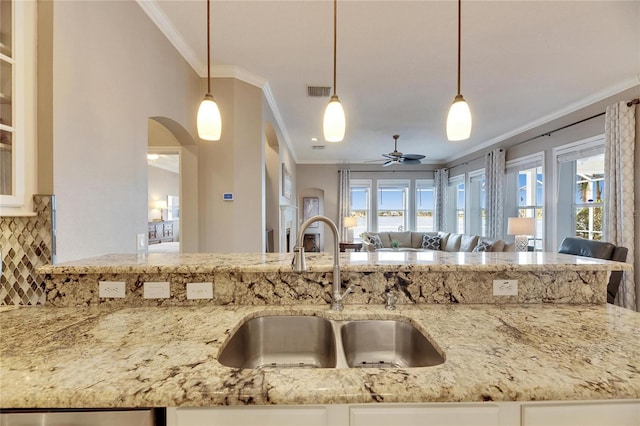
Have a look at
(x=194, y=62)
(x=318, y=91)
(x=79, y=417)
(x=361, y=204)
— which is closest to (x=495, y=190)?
(x=361, y=204)

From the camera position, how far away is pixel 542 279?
4.18ft

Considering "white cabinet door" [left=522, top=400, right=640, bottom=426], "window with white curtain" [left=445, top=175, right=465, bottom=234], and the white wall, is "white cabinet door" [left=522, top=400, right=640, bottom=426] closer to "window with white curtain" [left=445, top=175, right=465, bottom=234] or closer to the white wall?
the white wall

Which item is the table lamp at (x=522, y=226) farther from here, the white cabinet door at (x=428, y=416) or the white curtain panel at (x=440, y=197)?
the white cabinet door at (x=428, y=416)

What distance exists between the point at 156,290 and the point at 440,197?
301 inches

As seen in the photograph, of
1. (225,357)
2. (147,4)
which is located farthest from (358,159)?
(225,357)

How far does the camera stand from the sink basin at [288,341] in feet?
3.84

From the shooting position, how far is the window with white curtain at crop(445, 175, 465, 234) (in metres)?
7.29

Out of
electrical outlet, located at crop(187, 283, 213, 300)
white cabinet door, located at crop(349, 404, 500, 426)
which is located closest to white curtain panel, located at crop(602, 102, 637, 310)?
white cabinet door, located at crop(349, 404, 500, 426)

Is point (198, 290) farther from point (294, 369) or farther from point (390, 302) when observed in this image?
point (390, 302)

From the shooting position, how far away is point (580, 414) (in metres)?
0.70

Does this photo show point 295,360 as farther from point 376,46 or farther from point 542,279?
point 376,46

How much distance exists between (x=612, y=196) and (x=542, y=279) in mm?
3205

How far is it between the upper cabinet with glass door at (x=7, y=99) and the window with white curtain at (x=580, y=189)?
535cm

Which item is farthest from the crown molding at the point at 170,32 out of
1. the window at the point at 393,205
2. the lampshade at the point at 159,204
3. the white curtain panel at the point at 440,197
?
the lampshade at the point at 159,204
